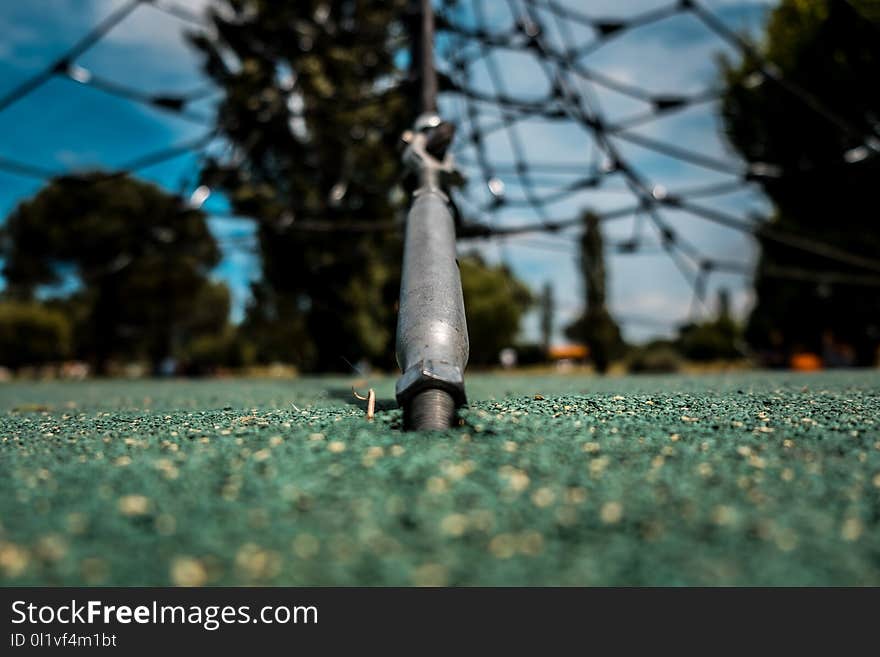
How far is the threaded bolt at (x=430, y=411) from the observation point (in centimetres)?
231

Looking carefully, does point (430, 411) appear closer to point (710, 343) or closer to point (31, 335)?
point (710, 343)

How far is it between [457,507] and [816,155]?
20.1 m

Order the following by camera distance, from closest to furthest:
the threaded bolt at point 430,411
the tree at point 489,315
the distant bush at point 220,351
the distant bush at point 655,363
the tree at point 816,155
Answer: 1. the threaded bolt at point 430,411
2. the tree at point 816,155
3. the distant bush at point 655,363
4. the tree at point 489,315
5. the distant bush at point 220,351

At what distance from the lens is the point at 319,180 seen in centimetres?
1736

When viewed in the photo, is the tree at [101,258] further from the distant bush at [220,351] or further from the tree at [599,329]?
the distant bush at [220,351]

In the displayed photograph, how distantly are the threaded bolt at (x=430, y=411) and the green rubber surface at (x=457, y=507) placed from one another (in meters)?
0.08

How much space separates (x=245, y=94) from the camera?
16281mm

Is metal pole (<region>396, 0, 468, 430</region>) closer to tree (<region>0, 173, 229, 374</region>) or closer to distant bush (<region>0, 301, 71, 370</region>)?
tree (<region>0, 173, 229, 374</region>)

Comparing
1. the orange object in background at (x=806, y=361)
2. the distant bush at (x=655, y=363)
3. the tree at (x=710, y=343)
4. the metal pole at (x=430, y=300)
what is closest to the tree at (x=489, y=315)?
the tree at (x=710, y=343)

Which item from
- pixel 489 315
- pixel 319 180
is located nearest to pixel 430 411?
pixel 319 180

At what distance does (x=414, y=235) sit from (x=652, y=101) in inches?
231

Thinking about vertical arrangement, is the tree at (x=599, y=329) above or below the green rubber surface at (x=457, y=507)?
above

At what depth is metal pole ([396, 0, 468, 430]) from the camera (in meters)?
2.39
